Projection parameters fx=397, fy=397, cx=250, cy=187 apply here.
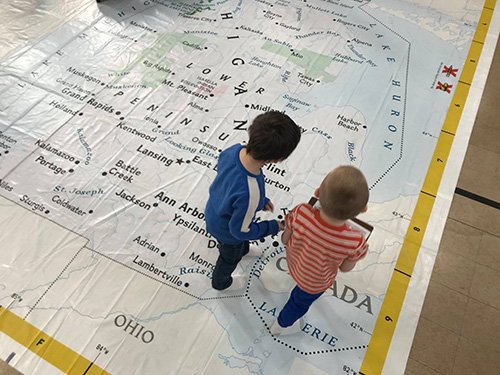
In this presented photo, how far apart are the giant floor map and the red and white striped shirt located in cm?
30

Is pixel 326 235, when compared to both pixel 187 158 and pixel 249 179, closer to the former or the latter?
pixel 249 179

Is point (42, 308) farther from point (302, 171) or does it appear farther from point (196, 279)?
point (302, 171)

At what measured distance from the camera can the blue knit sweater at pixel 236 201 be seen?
0.86 metres

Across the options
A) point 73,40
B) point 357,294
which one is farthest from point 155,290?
point 73,40

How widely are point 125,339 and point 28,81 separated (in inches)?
44.6

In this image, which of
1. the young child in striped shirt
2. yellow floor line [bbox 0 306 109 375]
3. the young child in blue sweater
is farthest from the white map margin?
yellow floor line [bbox 0 306 109 375]

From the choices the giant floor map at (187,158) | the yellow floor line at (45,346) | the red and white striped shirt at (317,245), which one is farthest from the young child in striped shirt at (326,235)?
the yellow floor line at (45,346)

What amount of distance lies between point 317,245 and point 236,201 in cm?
20

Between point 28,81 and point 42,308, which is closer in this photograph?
point 42,308

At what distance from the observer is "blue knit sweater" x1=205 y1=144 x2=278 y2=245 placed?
860 mm

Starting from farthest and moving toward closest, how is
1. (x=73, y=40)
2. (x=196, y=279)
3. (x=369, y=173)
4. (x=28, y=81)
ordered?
(x=73, y=40), (x=28, y=81), (x=369, y=173), (x=196, y=279)

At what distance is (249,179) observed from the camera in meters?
0.86

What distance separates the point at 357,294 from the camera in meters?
1.20

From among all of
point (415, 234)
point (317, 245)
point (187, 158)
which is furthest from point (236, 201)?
point (415, 234)
